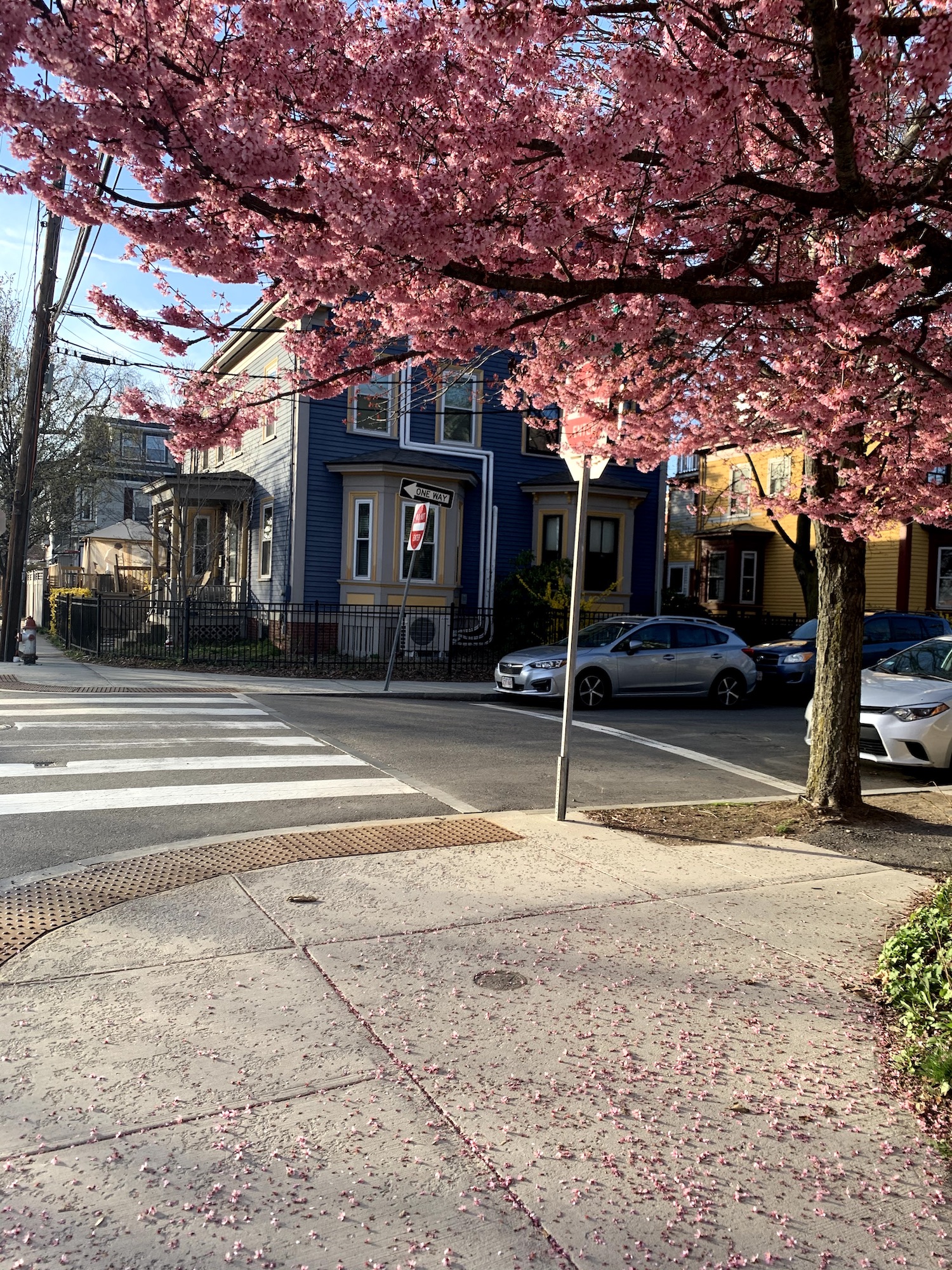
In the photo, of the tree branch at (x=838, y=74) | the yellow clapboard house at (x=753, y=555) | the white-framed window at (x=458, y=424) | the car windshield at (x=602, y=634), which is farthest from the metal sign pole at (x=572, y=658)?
the yellow clapboard house at (x=753, y=555)

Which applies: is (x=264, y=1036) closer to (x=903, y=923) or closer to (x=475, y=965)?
(x=475, y=965)

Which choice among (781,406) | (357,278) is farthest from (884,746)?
(357,278)

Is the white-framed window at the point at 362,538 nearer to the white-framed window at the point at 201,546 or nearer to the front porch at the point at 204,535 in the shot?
the front porch at the point at 204,535

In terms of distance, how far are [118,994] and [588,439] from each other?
5319 millimetres

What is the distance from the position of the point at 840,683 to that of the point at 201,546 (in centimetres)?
2220

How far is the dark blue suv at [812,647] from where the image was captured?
18234mm

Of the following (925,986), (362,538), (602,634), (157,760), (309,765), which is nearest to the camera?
(925,986)

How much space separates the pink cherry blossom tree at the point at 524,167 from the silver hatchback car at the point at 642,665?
844 cm

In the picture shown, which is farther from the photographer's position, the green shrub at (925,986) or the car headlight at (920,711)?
the car headlight at (920,711)

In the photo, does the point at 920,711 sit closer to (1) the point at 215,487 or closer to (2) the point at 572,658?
(2) the point at 572,658

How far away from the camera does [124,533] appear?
39.2 metres

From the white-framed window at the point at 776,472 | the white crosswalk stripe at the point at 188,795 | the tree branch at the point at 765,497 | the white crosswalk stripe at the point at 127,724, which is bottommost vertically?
the white crosswalk stripe at the point at 188,795

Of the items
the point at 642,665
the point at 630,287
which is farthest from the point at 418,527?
the point at 630,287

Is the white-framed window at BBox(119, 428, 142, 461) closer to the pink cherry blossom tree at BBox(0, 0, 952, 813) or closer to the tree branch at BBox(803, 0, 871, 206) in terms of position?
the pink cherry blossom tree at BBox(0, 0, 952, 813)
